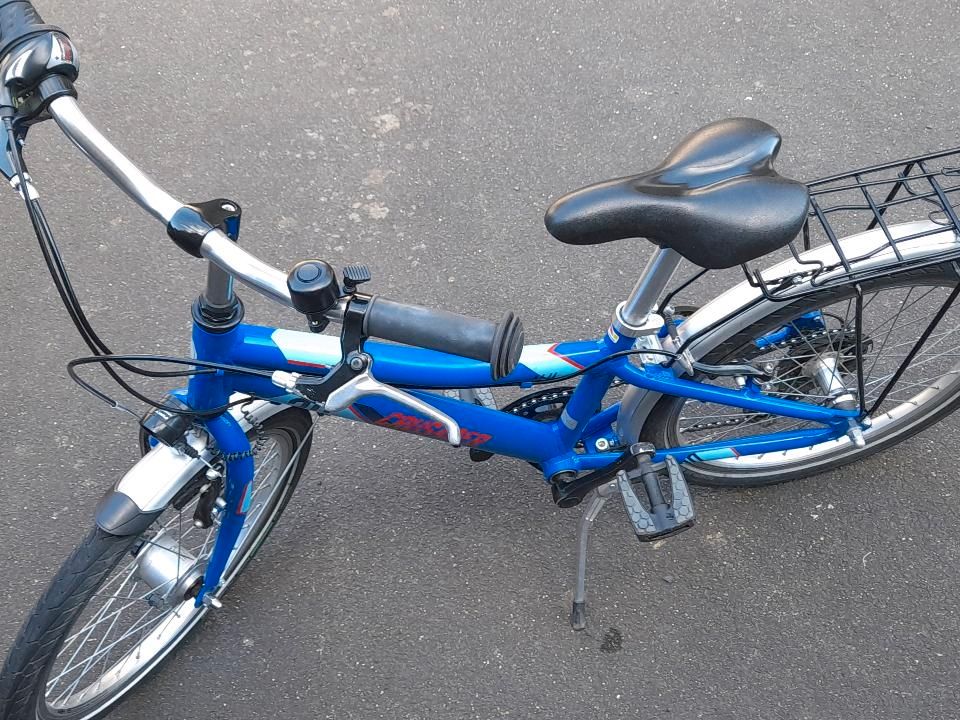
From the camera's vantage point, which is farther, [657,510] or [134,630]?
[134,630]

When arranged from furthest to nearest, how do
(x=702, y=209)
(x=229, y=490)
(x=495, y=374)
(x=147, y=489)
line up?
1. (x=229, y=490)
2. (x=147, y=489)
3. (x=702, y=209)
4. (x=495, y=374)

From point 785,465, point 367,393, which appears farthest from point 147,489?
point 785,465

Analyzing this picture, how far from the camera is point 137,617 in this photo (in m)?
2.24

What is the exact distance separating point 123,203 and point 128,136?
0.36 metres

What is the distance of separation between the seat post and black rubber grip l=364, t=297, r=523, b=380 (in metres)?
0.57

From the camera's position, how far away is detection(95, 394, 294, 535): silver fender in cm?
158

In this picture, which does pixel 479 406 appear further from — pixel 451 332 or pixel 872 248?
pixel 872 248

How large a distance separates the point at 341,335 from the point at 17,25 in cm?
73

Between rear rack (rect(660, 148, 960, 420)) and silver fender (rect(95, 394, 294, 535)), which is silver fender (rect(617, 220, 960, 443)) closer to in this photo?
rear rack (rect(660, 148, 960, 420))

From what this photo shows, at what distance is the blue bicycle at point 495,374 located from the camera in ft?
3.99

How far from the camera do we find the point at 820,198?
10.1ft

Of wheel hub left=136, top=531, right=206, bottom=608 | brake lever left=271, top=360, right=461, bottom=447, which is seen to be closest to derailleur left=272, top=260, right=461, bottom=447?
brake lever left=271, top=360, right=461, bottom=447

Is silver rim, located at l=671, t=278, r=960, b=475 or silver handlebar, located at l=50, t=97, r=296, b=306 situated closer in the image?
silver handlebar, located at l=50, t=97, r=296, b=306

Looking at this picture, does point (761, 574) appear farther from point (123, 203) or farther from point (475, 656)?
point (123, 203)
